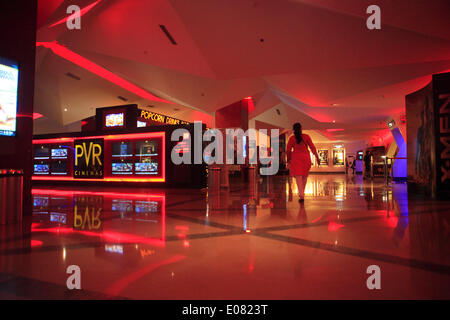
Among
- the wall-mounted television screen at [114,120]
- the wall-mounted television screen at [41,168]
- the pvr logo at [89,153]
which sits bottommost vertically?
the wall-mounted television screen at [41,168]

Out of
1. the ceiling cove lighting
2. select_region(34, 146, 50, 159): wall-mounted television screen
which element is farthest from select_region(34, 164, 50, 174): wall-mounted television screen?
the ceiling cove lighting

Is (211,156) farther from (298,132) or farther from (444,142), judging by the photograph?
(444,142)

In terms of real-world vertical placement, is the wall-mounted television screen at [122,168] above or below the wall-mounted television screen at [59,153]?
below

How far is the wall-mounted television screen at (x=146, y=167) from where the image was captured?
10.6 meters

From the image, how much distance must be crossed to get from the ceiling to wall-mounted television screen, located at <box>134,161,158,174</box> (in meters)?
3.80

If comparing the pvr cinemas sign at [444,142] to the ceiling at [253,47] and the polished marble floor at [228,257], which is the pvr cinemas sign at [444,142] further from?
the polished marble floor at [228,257]

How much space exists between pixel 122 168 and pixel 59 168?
3562 millimetres

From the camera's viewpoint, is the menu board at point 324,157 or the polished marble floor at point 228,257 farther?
the menu board at point 324,157

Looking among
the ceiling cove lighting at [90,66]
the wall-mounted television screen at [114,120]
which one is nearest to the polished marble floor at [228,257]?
the wall-mounted television screen at [114,120]

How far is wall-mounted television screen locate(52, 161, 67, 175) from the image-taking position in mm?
12328

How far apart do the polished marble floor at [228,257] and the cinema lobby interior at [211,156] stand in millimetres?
18

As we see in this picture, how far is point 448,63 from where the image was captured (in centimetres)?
809

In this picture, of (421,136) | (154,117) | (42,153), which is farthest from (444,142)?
(42,153)

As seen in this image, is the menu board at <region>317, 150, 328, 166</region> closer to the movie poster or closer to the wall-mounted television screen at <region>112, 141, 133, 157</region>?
the movie poster
